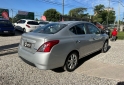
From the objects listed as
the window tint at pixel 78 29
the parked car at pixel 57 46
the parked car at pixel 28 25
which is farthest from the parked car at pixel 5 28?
the window tint at pixel 78 29

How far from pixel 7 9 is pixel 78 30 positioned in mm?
25645

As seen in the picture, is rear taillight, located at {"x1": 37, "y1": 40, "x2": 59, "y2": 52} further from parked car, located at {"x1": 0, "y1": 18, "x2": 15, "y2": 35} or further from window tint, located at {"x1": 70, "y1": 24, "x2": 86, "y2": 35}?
parked car, located at {"x1": 0, "y1": 18, "x2": 15, "y2": 35}

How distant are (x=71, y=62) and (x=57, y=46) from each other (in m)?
0.99

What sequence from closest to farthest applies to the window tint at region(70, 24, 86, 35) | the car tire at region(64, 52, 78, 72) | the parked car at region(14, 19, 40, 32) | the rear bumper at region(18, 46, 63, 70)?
the rear bumper at region(18, 46, 63, 70)
the car tire at region(64, 52, 78, 72)
the window tint at region(70, 24, 86, 35)
the parked car at region(14, 19, 40, 32)

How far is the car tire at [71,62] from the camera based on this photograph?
4449 mm

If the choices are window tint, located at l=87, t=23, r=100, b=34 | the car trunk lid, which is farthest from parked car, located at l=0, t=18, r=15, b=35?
window tint, located at l=87, t=23, r=100, b=34

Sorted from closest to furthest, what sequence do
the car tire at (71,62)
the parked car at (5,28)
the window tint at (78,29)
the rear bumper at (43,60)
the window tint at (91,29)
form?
the rear bumper at (43,60)
the car tire at (71,62)
the window tint at (78,29)
the window tint at (91,29)
the parked car at (5,28)

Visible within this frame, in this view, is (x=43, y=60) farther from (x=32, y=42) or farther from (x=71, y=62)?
(x=71, y=62)

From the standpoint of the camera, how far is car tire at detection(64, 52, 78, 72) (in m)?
4.45

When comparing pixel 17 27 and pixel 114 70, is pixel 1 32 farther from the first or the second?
pixel 114 70

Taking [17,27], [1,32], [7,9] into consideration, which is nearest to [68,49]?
[1,32]

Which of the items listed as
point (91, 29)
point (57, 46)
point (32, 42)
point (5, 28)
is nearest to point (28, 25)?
point (5, 28)

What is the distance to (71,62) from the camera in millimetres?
4633

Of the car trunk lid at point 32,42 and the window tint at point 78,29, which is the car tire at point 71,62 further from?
the car trunk lid at point 32,42
